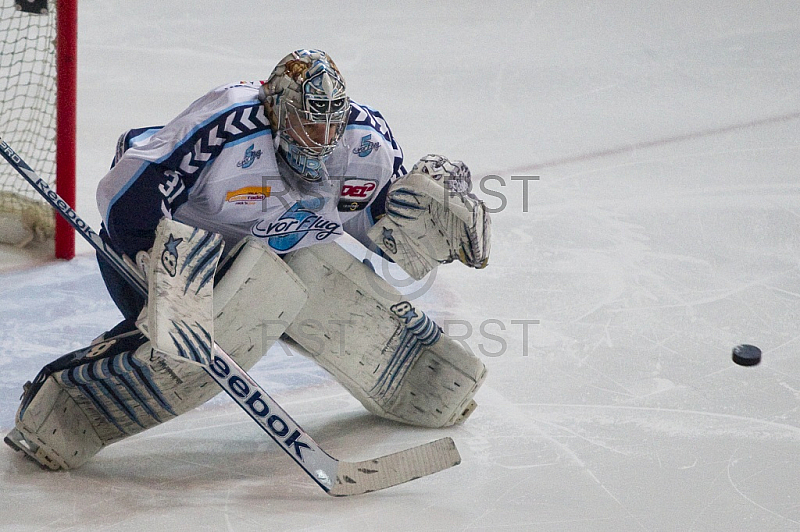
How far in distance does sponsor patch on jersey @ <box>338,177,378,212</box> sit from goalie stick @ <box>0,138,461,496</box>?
18.4 inches

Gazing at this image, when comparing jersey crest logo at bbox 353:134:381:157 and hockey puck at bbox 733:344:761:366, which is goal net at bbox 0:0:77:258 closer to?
jersey crest logo at bbox 353:134:381:157

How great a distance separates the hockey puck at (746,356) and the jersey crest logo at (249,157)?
1.49 metres

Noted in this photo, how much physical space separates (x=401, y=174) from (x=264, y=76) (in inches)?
119

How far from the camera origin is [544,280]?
361 cm

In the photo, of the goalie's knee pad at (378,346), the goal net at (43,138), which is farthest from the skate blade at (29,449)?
the goal net at (43,138)

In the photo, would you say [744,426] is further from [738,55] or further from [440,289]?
[738,55]

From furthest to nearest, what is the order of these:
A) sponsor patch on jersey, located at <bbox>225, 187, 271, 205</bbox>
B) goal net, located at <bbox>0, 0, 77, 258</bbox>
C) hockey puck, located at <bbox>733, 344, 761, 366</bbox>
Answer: goal net, located at <bbox>0, 0, 77, 258</bbox> < hockey puck, located at <bbox>733, 344, 761, 366</bbox> < sponsor patch on jersey, located at <bbox>225, 187, 271, 205</bbox>

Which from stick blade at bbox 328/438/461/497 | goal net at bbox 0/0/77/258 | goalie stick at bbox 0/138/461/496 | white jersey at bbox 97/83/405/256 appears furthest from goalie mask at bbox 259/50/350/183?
goal net at bbox 0/0/77/258

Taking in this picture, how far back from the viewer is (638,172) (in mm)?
4570

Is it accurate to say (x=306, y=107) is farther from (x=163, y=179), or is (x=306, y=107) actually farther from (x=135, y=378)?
(x=135, y=378)

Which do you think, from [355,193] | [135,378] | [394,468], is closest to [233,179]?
[355,193]

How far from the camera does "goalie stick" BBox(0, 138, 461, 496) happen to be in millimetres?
2230

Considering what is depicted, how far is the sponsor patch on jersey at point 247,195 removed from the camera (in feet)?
7.72

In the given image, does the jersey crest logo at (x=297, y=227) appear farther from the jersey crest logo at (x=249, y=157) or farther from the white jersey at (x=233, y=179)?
the jersey crest logo at (x=249, y=157)
